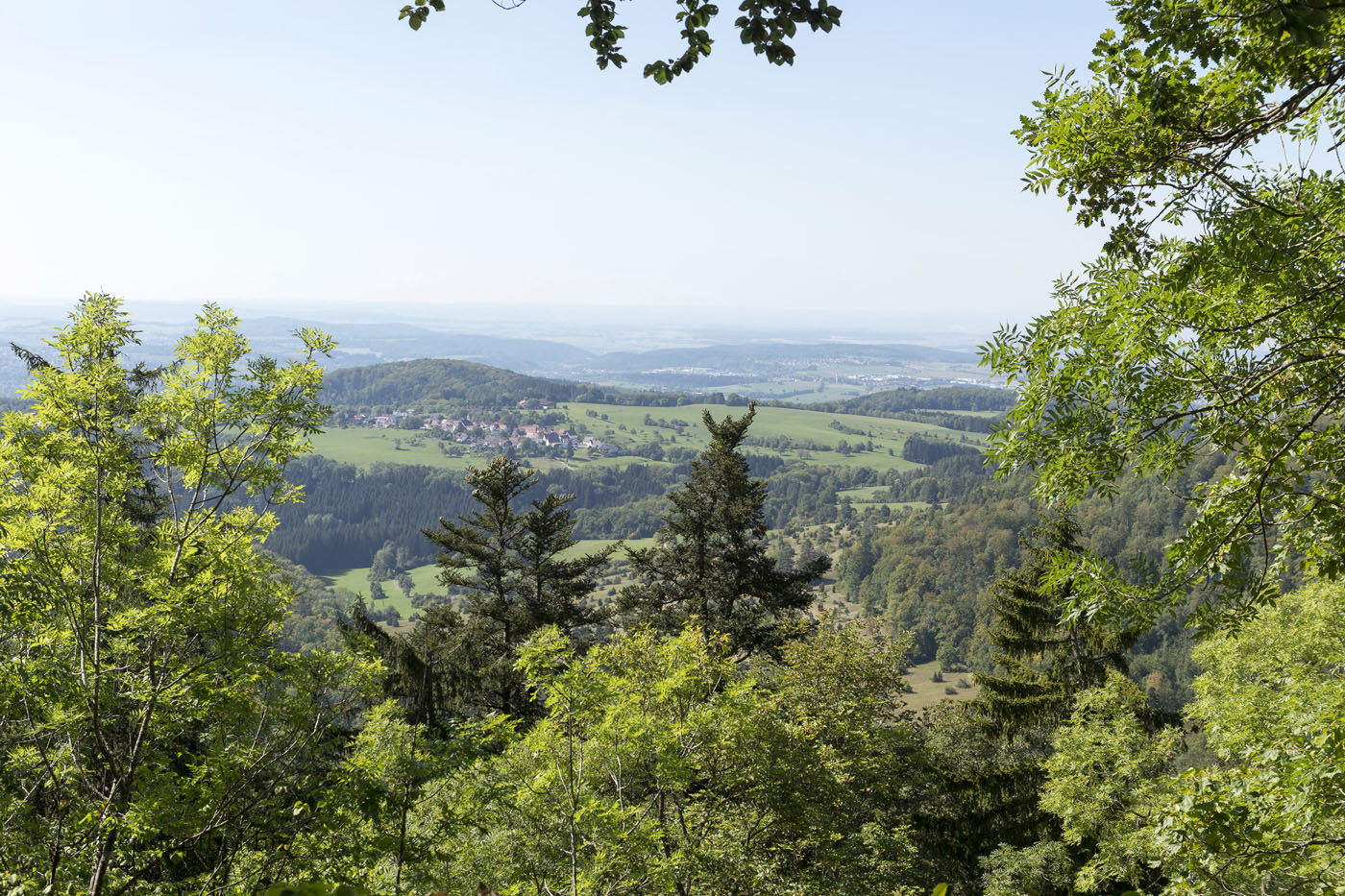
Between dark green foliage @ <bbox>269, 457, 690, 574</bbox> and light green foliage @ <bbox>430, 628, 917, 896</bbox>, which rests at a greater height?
light green foliage @ <bbox>430, 628, 917, 896</bbox>

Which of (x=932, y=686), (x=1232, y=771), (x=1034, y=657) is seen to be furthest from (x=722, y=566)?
(x=932, y=686)

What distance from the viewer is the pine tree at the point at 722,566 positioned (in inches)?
847

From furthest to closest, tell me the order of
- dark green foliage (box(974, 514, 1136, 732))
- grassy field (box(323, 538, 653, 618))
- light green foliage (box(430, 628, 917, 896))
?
grassy field (box(323, 538, 653, 618)) < dark green foliage (box(974, 514, 1136, 732)) < light green foliage (box(430, 628, 917, 896))

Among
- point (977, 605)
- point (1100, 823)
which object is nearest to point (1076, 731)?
point (1100, 823)

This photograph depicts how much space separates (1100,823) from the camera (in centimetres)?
1555

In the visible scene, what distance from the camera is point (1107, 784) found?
15016 mm

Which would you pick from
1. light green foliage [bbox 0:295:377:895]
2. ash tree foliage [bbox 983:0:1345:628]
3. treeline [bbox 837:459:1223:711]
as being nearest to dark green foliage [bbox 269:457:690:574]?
treeline [bbox 837:459:1223:711]

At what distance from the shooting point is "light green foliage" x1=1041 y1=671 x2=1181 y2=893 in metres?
14.3

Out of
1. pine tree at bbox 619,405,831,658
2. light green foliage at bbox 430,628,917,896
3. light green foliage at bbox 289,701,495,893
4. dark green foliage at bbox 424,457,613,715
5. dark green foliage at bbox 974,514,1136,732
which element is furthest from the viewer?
dark green foliage at bbox 424,457,613,715

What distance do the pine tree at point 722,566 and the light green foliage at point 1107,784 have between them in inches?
301

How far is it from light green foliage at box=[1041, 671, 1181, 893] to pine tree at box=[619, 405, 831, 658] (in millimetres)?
7637

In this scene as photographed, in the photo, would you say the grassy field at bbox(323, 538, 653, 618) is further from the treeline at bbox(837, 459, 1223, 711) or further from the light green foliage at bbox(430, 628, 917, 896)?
the light green foliage at bbox(430, 628, 917, 896)

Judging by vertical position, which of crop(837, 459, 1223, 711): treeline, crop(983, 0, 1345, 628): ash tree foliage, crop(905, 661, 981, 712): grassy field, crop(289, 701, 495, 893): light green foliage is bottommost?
crop(905, 661, 981, 712): grassy field

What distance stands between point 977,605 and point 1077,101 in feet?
349
